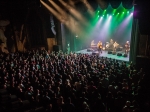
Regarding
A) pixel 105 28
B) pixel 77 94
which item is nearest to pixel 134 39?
pixel 77 94

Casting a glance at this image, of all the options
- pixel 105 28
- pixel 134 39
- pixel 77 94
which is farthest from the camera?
pixel 105 28

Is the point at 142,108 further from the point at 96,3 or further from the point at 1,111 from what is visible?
the point at 96,3

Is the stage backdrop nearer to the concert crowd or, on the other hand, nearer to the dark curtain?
the dark curtain

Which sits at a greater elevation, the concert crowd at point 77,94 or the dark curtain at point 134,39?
the dark curtain at point 134,39

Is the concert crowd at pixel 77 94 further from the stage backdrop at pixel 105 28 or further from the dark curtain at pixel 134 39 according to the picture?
the stage backdrop at pixel 105 28

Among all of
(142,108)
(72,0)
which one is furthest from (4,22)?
(142,108)

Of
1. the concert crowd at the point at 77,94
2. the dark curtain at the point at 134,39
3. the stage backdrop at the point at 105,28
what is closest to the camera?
the concert crowd at the point at 77,94

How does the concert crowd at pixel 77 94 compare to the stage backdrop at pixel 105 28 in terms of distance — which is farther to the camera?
the stage backdrop at pixel 105 28

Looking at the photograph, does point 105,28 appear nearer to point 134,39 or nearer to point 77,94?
point 134,39

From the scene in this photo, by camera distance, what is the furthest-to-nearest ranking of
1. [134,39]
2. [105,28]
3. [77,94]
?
[105,28] < [134,39] < [77,94]

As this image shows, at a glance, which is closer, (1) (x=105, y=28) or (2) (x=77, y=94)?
(2) (x=77, y=94)

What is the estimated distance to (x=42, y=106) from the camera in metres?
6.92

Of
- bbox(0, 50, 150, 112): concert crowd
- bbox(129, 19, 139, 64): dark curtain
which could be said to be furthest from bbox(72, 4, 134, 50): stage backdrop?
bbox(0, 50, 150, 112): concert crowd

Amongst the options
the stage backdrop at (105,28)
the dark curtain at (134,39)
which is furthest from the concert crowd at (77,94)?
the stage backdrop at (105,28)
